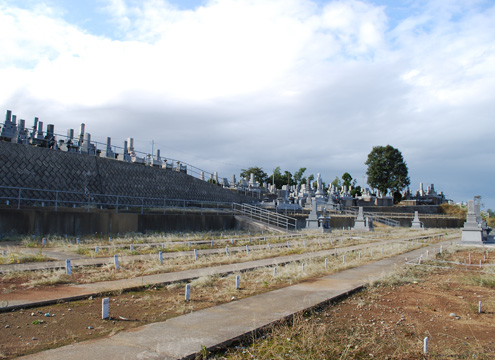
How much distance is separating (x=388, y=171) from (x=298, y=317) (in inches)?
3494

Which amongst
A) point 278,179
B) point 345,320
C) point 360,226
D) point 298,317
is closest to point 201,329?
point 298,317

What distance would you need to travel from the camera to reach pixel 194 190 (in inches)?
1640

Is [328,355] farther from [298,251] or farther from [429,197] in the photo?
[429,197]

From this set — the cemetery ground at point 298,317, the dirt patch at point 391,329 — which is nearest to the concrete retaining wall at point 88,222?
the cemetery ground at point 298,317

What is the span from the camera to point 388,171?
90688 millimetres

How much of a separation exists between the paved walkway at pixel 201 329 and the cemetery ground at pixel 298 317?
0.33 metres

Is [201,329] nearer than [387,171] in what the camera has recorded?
Yes

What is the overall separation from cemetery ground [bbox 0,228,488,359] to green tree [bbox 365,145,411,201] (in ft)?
262

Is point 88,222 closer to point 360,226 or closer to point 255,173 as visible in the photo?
point 360,226

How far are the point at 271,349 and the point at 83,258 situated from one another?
35.7 feet

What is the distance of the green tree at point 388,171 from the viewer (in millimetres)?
89312

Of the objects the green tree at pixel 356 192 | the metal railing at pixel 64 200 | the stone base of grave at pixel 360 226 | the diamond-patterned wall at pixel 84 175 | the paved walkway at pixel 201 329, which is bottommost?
the paved walkway at pixel 201 329

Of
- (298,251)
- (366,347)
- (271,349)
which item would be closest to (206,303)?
(271,349)

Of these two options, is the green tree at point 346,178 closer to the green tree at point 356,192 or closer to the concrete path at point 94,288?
the green tree at point 356,192
